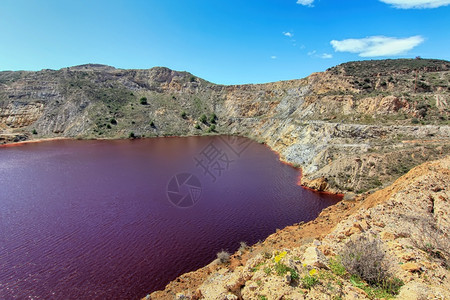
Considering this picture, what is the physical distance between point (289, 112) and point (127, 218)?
178ft

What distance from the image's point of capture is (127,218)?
67.5ft

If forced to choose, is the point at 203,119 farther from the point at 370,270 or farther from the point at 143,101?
the point at 370,270

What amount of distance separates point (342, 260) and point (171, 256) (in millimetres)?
10500

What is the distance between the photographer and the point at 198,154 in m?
47.4

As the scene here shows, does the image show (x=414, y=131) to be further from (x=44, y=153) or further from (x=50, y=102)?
(x=50, y=102)

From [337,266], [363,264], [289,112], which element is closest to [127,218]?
[337,266]

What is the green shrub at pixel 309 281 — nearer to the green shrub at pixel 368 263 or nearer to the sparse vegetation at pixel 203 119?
the green shrub at pixel 368 263

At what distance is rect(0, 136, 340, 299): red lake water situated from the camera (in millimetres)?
13922

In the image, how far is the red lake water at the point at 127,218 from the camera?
1392cm

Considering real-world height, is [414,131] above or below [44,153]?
above

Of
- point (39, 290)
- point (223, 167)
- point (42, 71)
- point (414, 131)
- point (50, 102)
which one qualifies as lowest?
point (39, 290)

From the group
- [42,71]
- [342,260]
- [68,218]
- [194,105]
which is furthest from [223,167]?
[42,71]

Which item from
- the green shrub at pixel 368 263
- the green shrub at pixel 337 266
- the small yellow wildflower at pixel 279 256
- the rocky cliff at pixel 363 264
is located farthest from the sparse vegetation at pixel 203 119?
the green shrub at pixel 368 263

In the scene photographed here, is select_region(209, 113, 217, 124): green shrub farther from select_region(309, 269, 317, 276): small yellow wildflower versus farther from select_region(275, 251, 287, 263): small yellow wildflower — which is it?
select_region(309, 269, 317, 276): small yellow wildflower
